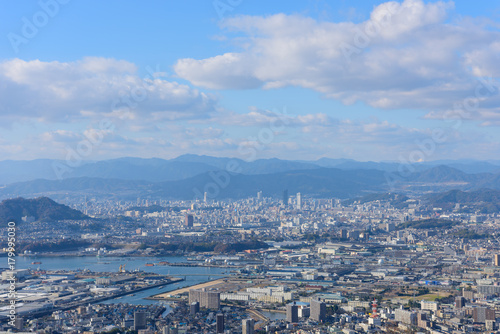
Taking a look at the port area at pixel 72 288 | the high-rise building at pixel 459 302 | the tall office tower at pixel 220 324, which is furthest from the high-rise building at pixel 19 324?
the high-rise building at pixel 459 302

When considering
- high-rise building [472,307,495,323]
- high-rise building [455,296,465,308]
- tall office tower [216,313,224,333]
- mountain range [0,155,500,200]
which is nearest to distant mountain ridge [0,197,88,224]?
mountain range [0,155,500,200]

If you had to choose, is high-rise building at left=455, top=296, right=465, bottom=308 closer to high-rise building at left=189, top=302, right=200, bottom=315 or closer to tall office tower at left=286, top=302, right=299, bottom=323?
tall office tower at left=286, top=302, right=299, bottom=323

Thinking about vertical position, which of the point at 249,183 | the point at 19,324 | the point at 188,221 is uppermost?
the point at 249,183

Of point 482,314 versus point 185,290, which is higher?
point 482,314

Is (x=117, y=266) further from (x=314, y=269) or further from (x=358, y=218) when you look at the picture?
(x=358, y=218)

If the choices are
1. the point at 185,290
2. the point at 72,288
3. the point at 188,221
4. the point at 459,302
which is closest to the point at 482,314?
the point at 459,302

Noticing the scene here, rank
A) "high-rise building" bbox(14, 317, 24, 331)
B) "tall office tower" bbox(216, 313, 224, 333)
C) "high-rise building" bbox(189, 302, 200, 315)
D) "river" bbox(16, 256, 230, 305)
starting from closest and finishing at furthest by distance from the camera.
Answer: "tall office tower" bbox(216, 313, 224, 333) < "high-rise building" bbox(14, 317, 24, 331) < "high-rise building" bbox(189, 302, 200, 315) < "river" bbox(16, 256, 230, 305)

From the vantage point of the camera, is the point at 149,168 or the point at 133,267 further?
the point at 149,168

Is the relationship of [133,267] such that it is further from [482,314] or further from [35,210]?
[35,210]
